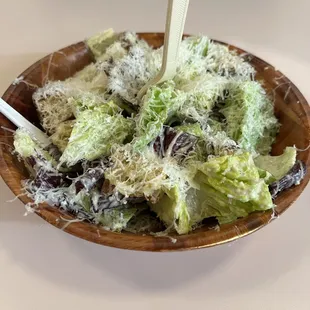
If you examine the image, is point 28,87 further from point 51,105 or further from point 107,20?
point 107,20

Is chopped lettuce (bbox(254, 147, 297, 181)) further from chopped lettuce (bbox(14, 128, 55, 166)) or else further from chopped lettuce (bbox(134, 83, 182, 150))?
chopped lettuce (bbox(14, 128, 55, 166))

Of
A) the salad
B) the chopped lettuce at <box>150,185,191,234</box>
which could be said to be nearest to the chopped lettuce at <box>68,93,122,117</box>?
the salad

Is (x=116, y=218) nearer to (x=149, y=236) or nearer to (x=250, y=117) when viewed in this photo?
(x=149, y=236)

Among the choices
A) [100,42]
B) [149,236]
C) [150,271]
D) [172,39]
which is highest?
[172,39]

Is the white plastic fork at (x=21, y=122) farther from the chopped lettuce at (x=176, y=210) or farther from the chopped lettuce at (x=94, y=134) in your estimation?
the chopped lettuce at (x=176, y=210)

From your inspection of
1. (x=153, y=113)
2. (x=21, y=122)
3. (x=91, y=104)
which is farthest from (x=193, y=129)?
(x=21, y=122)

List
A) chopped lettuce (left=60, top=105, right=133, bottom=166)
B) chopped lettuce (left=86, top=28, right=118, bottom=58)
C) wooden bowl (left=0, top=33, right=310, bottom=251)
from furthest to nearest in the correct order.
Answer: chopped lettuce (left=86, top=28, right=118, bottom=58), chopped lettuce (left=60, top=105, right=133, bottom=166), wooden bowl (left=0, top=33, right=310, bottom=251)

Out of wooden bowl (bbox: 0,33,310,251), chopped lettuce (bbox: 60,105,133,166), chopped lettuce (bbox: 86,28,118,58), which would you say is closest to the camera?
wooden bowl (bbox: 0,33,310,251)
